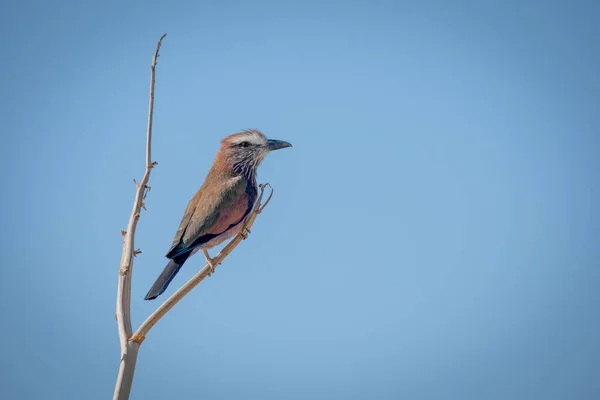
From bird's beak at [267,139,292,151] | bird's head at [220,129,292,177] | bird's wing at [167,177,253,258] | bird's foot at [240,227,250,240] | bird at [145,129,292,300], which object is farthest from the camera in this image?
bird's beak at [267,139,292,151]

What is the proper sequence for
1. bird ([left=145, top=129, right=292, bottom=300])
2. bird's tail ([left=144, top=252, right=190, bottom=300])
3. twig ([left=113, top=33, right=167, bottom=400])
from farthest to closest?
bird ([left=145, top=129, right=292, bottom=300]) < bird's tail ([left=144, top=252, right=190, bottom=300]) < twig ([left=113, top=33, right=167, bottom=400])

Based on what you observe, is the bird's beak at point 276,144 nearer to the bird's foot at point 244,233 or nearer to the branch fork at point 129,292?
the bird's foot at point 244,233

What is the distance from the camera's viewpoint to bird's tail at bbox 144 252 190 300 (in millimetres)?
4477

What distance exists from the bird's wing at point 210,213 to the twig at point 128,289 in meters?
1.42

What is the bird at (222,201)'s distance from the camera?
5090 millimetres

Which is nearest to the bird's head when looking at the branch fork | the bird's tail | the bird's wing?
the bird's wing

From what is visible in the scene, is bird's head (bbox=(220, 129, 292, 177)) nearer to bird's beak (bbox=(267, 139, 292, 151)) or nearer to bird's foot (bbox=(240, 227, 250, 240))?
bird's beak (bbox=(267, 139, 292, 151))

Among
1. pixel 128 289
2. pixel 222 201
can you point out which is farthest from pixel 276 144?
pixel 128 289

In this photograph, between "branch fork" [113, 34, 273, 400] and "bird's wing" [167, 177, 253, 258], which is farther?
"bird's wing" [167, 177, 253, 258]

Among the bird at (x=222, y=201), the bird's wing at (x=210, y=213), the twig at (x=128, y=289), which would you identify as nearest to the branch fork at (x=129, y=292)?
the twig at (x=128, y=289)

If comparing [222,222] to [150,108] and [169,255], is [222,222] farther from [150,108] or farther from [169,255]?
[150,108]

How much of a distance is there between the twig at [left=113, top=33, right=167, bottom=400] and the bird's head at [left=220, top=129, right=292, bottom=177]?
316 centimetres

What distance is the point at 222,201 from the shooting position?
5891 mm

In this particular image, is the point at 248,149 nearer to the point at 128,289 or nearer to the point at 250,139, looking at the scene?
the point at 250,139
